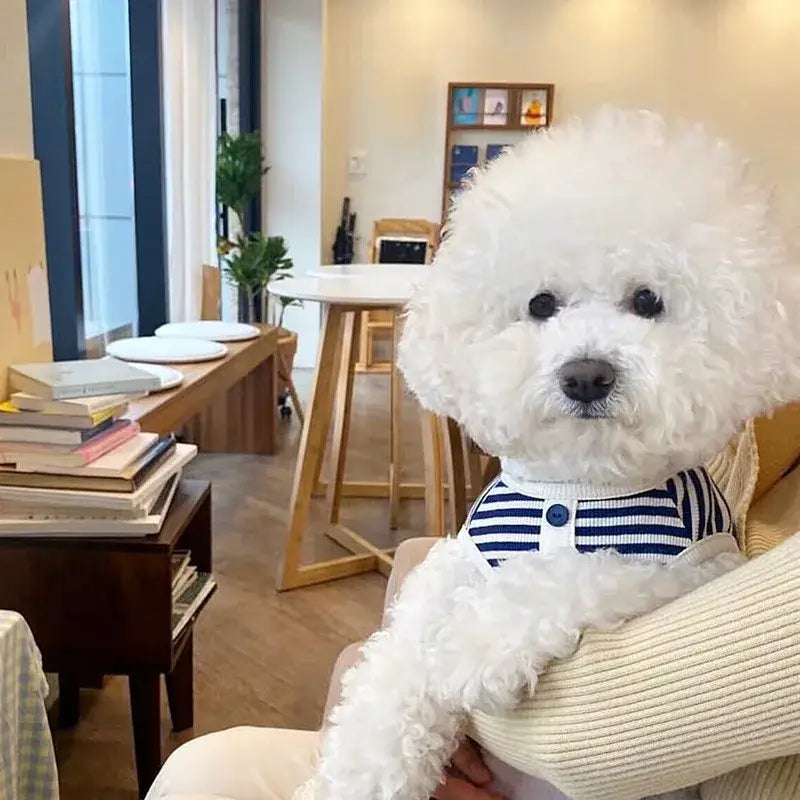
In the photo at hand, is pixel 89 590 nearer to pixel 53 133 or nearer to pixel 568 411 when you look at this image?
pixel 568 411

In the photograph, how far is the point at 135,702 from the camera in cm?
157

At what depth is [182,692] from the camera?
190 centimetres

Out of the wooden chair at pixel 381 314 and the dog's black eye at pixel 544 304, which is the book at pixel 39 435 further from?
the wooden chair at pixel 381 314

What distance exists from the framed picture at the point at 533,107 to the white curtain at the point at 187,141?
8.15 ft

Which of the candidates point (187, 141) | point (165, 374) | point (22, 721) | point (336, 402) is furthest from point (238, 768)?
point (187, 141)

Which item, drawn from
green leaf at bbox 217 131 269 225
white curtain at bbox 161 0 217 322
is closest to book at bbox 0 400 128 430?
white curtain at bbox 161 0 217 322

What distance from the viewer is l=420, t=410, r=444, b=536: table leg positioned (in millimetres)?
2441

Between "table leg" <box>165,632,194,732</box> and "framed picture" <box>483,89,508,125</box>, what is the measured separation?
15.8 ft

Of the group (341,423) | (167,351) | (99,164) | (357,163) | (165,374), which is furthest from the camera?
(357,163)

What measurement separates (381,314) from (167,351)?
3.26 meters

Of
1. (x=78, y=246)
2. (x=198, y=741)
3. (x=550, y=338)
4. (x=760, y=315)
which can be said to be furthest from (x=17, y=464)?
(x=78, y=246)

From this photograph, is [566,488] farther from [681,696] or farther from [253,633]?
[253,633]

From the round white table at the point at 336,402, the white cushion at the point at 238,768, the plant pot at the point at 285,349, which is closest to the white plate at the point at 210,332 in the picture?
the round white table at the point at 336,402

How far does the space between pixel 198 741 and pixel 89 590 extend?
47 centimetres
